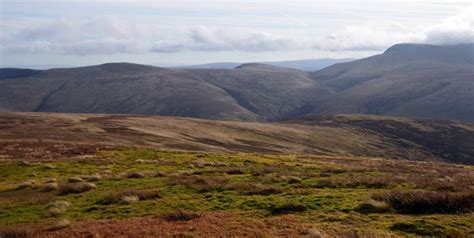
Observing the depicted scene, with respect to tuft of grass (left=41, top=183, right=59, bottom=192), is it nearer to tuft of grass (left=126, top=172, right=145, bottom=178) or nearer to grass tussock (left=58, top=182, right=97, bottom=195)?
grass tussock (left=58, top=182, right=97, bottom=195)

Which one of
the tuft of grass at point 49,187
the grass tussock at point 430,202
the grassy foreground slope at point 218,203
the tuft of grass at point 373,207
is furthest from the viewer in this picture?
the tuft of grass at point 49,187

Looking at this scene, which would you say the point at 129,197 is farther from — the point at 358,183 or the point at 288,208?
the point at 358,183

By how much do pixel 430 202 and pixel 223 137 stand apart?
95.6 metres

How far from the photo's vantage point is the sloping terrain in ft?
248

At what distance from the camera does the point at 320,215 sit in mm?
18359

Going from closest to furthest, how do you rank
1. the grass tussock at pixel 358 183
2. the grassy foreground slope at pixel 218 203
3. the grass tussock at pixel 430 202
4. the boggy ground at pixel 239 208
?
the boggy ground at pixel 239 208
the grassy foreground slope at pixel 218 203
the grass tussock at pixel 430 202
the grass tussock at pixel 358 183

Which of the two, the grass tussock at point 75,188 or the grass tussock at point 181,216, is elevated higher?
the grass tussock at point 181,216

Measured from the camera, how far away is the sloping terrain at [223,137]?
75.5 metres

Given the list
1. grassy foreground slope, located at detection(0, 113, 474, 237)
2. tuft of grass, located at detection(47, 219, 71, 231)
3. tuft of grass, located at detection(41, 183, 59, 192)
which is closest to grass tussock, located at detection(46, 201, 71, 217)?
grassy foreground slope, located at detection(0, 113, 474, 237)

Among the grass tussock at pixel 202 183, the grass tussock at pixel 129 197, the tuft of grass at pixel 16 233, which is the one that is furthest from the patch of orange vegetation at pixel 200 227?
the grass tussock at pixel 202 183

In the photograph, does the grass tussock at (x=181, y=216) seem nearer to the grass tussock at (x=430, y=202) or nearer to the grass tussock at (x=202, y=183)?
the grass tussock at (x=202, y=183)

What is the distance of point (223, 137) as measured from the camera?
113500mm

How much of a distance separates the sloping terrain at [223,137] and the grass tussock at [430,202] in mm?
40790

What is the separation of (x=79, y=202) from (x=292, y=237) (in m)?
13.7
